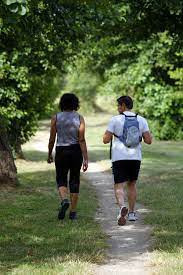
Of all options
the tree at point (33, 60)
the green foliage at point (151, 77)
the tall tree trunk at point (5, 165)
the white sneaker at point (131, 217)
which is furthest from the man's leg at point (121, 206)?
the green foliage at point (151, 77)

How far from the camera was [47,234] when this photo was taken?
800cm

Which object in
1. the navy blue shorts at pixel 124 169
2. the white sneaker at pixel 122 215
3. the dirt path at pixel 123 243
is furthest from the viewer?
the navy blue shorts at pixel 124 169

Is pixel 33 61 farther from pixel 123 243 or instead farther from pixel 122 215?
pixel 123 243

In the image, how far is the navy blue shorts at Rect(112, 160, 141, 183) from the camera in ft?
29.1

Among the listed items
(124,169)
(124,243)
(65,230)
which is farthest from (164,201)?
(124,243)

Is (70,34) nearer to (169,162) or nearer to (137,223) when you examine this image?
(137,223)

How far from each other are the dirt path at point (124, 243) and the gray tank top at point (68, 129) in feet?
4.24

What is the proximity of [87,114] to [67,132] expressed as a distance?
51.6 meters

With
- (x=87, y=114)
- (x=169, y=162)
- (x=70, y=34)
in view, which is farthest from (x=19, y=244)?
(x=87, y=114)

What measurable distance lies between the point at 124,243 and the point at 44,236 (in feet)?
3.47

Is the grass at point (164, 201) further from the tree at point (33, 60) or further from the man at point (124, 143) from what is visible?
the tree at point (33, 60)

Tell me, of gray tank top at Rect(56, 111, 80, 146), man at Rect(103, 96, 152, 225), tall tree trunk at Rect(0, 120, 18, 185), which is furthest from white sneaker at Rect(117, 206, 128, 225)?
tall tree trunk at Rect(0, 120, 18, 185)

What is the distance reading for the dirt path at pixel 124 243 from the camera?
6387mm

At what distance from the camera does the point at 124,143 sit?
8781 millimetres
